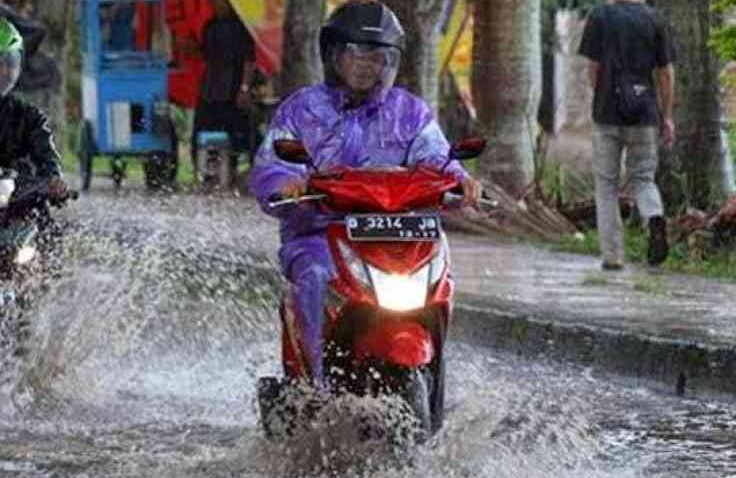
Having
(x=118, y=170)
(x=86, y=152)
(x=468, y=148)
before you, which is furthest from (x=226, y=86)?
(x=468, y=148)

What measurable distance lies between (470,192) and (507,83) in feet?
38.9

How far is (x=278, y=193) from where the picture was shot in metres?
7.84

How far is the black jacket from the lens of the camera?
1002 cm

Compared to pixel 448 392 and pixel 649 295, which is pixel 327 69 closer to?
pixel 448 392

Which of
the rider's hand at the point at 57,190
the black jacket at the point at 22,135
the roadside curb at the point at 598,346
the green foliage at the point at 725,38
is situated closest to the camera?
the rider's hand at the point at 57,190

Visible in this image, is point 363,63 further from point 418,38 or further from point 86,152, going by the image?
point 86,152

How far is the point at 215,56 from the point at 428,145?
15.8 m

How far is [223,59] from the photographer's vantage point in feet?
78.2

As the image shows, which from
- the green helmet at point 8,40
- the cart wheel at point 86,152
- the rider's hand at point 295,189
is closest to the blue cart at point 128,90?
the cart wheel at point 86,152

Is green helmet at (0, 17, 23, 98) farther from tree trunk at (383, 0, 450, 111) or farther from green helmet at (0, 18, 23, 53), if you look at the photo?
tree trunk at (383, 0, 450, 111)

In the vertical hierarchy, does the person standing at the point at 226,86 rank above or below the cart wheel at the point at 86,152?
above

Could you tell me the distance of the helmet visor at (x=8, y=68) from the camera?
985cm

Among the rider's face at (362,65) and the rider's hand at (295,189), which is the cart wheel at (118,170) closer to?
the rider's face at (362,65)

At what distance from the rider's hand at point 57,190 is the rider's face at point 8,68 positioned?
22.6 inches
